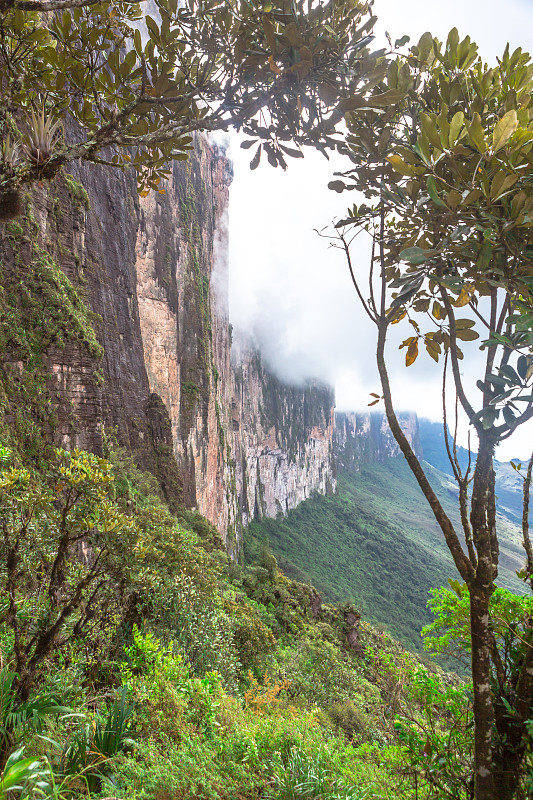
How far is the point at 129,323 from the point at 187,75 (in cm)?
1402

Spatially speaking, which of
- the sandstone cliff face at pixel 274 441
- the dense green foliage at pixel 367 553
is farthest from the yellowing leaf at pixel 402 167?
the sandstone cliff face at pixel 274 441

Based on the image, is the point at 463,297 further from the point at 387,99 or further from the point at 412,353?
the point at 387,99

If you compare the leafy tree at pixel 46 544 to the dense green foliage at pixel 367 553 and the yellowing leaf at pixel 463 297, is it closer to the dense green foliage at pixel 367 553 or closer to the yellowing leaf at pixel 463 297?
the yellowing leaf at pixel 463 297

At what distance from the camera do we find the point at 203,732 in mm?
3354

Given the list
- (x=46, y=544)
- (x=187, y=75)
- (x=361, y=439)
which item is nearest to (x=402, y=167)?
(x=187, y=75)

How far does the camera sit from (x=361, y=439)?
372 ft

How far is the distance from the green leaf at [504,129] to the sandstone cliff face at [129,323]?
27.6 feet

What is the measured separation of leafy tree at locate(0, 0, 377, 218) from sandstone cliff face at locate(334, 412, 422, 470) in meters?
97.9

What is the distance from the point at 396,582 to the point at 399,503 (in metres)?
39.8

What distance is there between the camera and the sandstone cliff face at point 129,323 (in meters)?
8.45

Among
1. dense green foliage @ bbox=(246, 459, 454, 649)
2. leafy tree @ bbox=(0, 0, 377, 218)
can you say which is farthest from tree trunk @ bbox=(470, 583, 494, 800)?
dense green foliage @ bbox=(246, 459, 454, 649)

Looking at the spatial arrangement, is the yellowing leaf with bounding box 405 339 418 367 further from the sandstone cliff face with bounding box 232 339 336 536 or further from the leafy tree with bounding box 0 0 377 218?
the sandstone cliff face with bounding box 232 339 336 536

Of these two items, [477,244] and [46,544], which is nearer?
[477,244]

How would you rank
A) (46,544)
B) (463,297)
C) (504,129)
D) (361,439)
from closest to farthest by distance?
1. (504,129)
2. (463,297)
3. (46,544)
4. (361,439)
